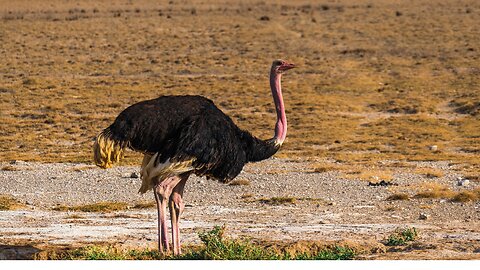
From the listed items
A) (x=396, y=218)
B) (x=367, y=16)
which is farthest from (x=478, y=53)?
(x=396, y=218)

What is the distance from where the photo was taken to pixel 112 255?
1152cm

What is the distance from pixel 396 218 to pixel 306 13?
59.7 metres

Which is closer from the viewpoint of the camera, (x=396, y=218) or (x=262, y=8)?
(x=396, y=218)

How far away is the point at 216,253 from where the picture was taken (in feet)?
37.3

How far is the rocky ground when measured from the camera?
13578 millimetres

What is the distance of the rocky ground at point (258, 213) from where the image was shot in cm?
1358

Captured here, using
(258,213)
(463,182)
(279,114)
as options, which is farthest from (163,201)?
(463,182)

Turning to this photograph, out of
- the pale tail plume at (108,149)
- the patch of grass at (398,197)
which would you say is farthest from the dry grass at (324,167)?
the pale tail plume at (108,149)

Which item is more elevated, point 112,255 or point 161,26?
point 112,255

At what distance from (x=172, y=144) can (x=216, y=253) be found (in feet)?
3.82

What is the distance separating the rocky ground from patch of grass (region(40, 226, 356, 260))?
360 mm

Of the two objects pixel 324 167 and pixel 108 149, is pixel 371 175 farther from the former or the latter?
pixel 108 149
